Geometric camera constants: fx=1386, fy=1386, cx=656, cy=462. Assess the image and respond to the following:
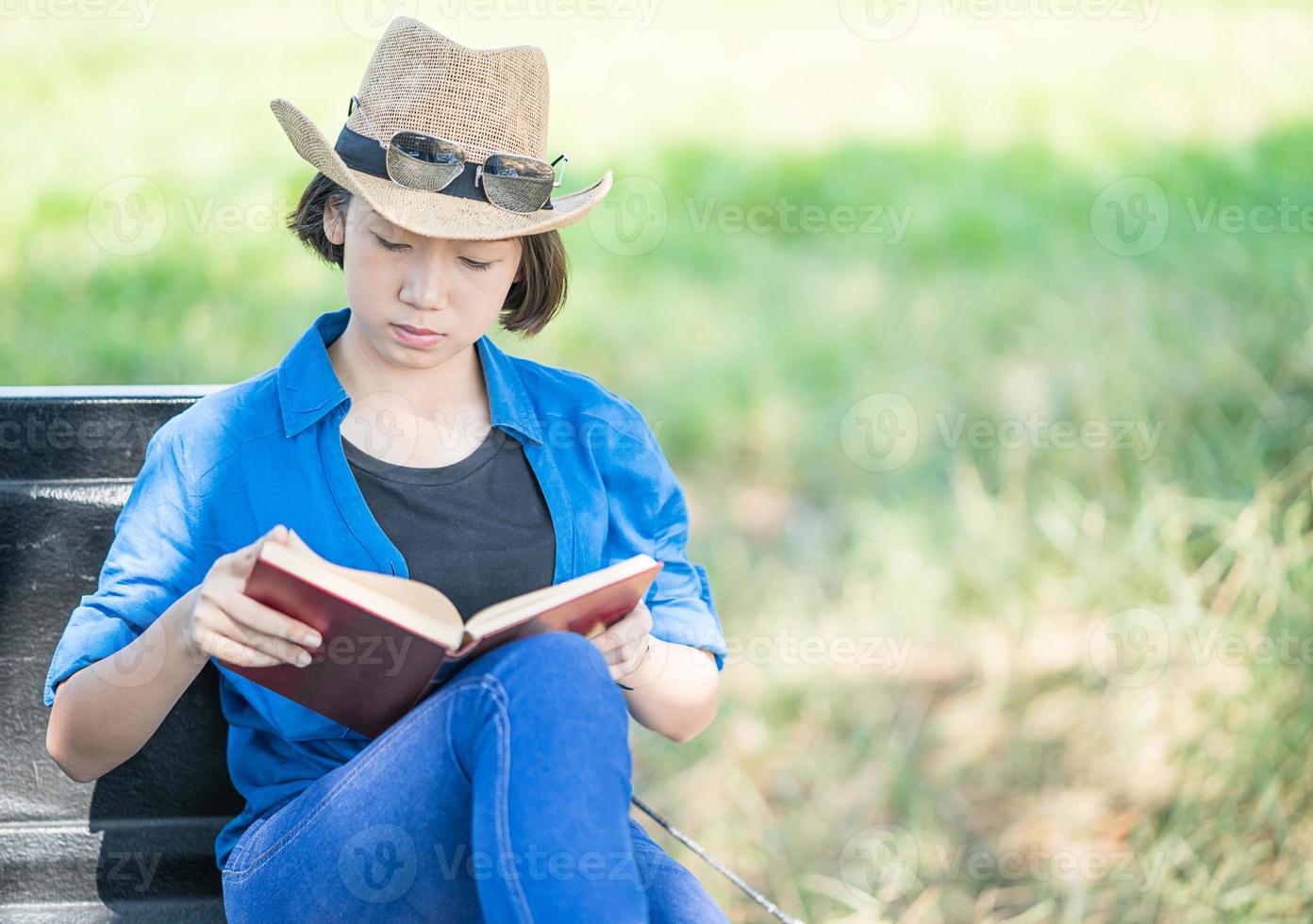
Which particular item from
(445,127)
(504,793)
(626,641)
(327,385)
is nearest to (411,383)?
(327,385)

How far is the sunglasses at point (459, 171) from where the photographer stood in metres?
1.72

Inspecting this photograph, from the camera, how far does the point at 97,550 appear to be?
6.34ft

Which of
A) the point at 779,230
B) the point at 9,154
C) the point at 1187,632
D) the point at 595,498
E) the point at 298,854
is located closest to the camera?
the point at 298,854

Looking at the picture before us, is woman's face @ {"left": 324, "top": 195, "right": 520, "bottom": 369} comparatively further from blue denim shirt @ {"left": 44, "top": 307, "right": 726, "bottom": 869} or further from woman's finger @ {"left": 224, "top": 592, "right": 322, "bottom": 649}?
woman's finger @ {"left": 224, "top": 592, "right": 322, "bottom": 649}

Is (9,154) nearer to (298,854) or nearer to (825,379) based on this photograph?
(825,379)

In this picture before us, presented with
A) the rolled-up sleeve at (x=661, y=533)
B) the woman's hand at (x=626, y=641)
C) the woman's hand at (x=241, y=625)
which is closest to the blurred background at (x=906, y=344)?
the rolled-up sleeve at (x=661, y=533)

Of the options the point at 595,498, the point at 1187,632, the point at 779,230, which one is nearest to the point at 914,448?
the point at 1187,632

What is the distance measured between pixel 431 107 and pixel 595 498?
556 mm

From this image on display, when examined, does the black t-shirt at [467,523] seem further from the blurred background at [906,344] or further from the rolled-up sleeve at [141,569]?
the blurred background at [906,344]

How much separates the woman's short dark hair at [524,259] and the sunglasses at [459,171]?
0.09m

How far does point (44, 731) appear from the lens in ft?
6.26

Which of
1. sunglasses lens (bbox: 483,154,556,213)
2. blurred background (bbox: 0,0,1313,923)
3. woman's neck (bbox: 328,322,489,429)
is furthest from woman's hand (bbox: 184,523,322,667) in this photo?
blurred background (bbox: 0,0,1313,923)

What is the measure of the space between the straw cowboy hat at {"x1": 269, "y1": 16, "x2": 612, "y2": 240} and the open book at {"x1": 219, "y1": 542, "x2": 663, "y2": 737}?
46cm

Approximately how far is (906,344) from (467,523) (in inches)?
116
